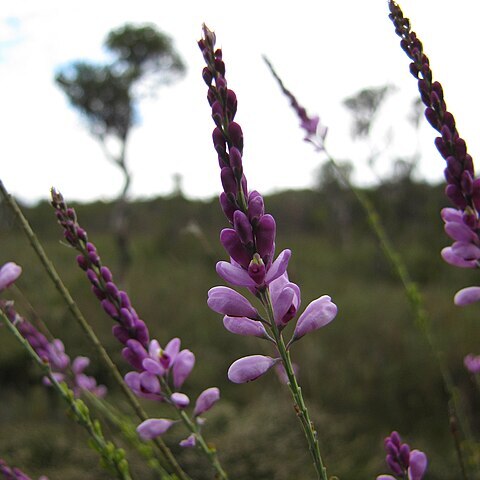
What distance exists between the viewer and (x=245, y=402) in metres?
A: 5.59

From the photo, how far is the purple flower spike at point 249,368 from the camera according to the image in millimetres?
604

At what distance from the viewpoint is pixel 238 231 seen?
532mm

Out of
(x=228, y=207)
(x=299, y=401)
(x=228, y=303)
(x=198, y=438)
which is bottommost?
(x=198, y=438)

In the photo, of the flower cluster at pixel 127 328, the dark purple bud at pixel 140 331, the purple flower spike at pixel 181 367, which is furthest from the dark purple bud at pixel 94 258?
the purple flower spike at pixel 181 367

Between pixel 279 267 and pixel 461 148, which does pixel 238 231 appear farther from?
pixel 461 148

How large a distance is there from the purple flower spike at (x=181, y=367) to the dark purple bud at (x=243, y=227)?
0.36 meters

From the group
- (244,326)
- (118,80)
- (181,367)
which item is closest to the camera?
(244,326)

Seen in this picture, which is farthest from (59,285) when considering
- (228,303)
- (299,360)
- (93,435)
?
(299,360)

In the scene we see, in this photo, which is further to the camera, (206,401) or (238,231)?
(206,401)

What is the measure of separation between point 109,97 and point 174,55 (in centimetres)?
226

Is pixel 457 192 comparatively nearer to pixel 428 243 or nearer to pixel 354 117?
pixel 428 243

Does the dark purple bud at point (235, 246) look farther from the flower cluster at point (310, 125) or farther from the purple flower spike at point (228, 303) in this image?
the flower cluster at point (310, 125)

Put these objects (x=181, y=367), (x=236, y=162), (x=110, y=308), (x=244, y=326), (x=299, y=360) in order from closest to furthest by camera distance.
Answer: (x=236, y=162)
(x=244, y=326)
(x=110, y=308)
(x=181, y=367)
(x=299, y=360)

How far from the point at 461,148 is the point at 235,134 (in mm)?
310
